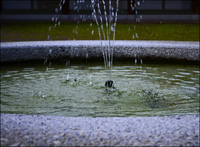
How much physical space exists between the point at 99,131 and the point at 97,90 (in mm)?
2510

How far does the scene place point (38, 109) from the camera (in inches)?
157

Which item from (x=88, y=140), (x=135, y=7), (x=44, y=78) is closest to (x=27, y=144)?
(x=88, y=140)

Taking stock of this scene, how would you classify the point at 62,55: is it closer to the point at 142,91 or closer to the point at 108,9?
the point at 142,91

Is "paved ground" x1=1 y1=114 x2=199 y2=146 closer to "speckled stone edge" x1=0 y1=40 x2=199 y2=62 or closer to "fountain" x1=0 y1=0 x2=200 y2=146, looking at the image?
"fountain" x1=0 y1=0 x2=200 y2=146

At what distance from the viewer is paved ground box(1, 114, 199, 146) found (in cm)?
224

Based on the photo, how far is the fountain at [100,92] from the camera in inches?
93.4

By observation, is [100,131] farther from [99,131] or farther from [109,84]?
[109,84]

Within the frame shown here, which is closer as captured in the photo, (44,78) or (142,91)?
(142,91)

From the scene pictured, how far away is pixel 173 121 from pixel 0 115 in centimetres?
125

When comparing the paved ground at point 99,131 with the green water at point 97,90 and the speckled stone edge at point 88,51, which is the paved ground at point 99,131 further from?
the speckled stone edge at point 88,51

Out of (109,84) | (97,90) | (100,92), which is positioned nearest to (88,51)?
(109,84)

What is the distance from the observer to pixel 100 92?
477 cm

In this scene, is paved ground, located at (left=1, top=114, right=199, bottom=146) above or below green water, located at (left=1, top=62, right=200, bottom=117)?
above

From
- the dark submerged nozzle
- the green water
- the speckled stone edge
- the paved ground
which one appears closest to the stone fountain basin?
the paved ground
